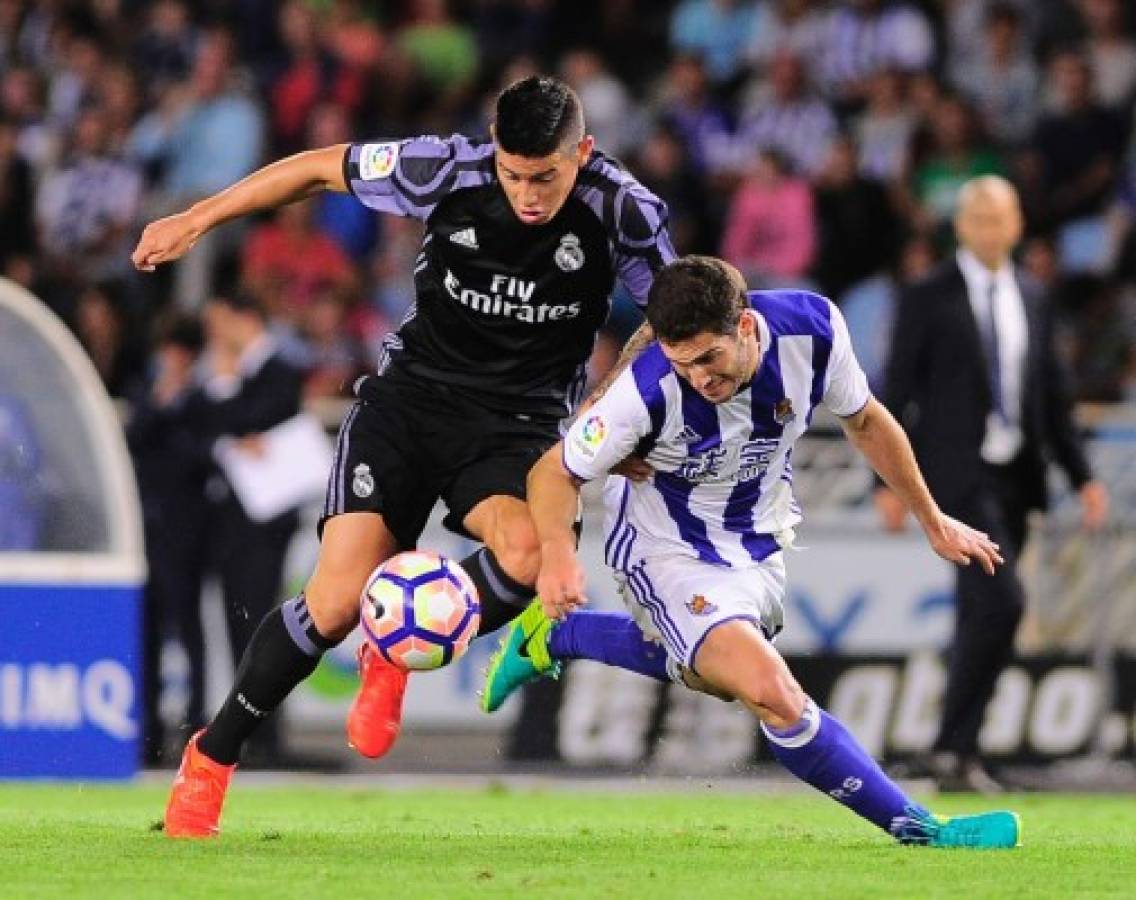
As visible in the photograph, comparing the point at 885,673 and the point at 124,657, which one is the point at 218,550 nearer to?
the point at 124,657

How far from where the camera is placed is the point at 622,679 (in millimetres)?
13219

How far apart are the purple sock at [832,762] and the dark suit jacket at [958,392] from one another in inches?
134

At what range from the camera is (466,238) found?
826 centimetres

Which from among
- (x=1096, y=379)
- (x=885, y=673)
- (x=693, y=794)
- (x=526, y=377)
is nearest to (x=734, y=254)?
(x=1096, y=379)

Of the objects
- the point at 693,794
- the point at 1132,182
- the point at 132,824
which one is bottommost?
the point at 693,794

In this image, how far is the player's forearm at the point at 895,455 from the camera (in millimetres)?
7984

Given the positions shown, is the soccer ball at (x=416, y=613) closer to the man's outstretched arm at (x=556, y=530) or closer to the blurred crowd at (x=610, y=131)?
the man's outstretched arm at (x=556, y=530)

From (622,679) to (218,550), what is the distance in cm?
205

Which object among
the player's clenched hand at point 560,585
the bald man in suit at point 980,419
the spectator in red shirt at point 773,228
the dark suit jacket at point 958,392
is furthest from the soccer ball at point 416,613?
the spectator in red shirt at point 773,228

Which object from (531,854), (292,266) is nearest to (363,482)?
(531,854)

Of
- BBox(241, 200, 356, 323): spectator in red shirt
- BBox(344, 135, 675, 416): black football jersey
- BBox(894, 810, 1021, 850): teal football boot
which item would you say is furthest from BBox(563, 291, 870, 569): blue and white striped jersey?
BBox(241, 200, 356, 323): spectator in red shirt

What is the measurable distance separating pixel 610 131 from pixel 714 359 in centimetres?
953

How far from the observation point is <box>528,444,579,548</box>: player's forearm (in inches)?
301

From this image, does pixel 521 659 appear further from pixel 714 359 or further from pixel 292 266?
pixel 292 266
